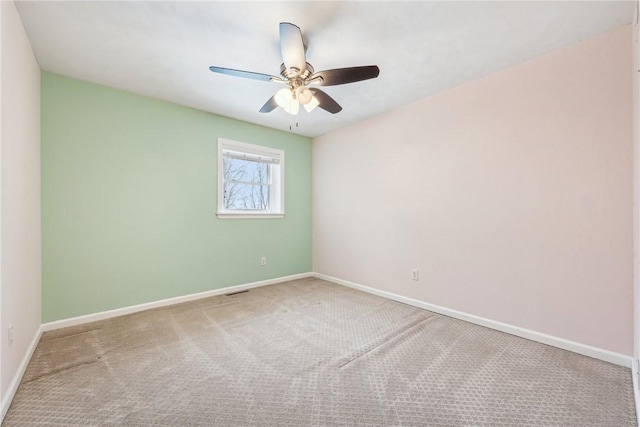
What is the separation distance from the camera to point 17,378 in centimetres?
164

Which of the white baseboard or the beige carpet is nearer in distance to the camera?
the beige carpet

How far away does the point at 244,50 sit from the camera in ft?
6.97

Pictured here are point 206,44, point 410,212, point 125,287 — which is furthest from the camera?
point 410,212

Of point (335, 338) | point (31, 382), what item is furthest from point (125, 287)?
point (335, 338)

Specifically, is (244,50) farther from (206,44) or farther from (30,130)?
(30,130)

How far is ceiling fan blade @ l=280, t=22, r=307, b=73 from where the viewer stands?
A: 155 centimetres

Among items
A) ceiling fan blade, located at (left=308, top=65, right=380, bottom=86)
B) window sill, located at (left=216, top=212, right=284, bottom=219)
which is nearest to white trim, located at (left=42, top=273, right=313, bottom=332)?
window sill, located at (left=216, top=212, right=284, bottom=219)

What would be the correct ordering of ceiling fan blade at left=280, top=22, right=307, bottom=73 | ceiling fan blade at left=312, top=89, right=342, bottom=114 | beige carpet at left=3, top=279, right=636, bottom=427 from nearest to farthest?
beige carpet at left=3, top=279, right=636, bottom=427 → ceiling fan blade at left=280, top=22, right=307, bottom=73 → ceiling fan blade at left=312, top=89, right=342, bottom=114

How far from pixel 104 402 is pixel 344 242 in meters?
3.05

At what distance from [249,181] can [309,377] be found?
2911 millimetres

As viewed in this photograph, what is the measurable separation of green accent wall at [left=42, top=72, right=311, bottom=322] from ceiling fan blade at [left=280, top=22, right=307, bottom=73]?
2052 millimetres

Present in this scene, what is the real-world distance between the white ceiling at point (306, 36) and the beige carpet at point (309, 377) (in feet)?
7.87

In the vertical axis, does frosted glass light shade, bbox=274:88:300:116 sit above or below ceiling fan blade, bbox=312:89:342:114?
below

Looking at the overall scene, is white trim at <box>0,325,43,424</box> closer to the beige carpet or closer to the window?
the beige carpet
